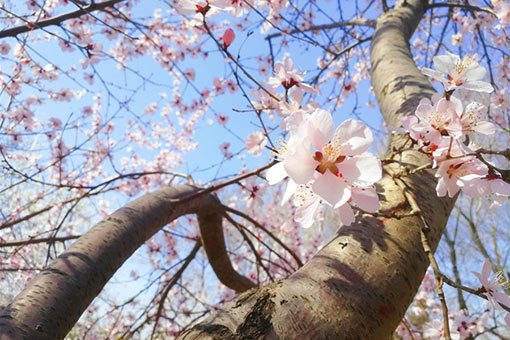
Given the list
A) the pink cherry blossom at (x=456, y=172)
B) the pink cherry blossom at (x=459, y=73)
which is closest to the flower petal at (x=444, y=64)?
the pink cherry blossom at (x=459, y=73)

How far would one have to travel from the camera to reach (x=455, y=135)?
0.81m

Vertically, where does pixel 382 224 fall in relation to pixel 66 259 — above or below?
above

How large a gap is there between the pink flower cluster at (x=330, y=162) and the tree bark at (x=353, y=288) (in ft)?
0.36

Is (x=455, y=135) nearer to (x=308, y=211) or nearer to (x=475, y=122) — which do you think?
(x=475, y=122)

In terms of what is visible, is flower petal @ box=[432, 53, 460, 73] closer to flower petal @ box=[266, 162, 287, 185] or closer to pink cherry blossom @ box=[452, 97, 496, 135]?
pink cherry blossom @ box=[452, 97, 496, 135]

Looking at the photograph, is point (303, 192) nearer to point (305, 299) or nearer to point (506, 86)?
point (305, 299)

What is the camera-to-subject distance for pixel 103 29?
3971 millimetres

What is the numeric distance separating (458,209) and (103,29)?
9449 mm

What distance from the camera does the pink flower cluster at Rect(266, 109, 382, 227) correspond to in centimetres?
67

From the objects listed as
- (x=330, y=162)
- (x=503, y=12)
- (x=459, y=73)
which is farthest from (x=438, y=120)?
(x=503, y=12)

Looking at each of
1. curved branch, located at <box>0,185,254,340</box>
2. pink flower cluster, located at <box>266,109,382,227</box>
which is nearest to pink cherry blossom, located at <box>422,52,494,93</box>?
pink flower cluster, located at <box>266,109,382,227</box>

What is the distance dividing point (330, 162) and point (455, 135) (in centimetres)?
34

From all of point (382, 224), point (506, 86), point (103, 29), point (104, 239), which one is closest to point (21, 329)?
point (104, 239)

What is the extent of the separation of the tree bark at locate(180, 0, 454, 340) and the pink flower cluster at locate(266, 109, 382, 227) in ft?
0.36
